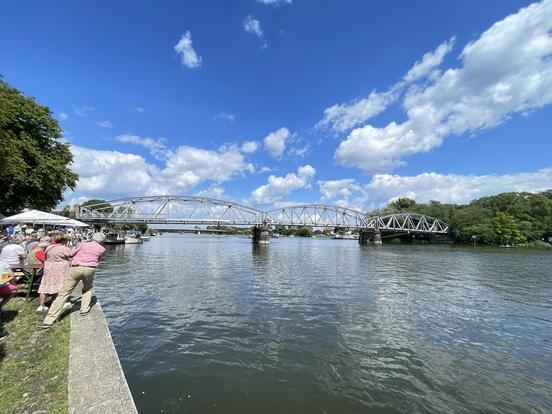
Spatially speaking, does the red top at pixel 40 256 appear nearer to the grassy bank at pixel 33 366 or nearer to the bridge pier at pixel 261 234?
the grassy bank at pixel 33 366

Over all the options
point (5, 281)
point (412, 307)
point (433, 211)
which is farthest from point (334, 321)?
point (433, 211)

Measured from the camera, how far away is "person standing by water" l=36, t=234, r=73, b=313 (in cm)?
1003

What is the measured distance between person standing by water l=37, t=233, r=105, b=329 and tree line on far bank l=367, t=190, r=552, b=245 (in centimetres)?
12702

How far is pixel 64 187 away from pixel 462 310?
1720 inches

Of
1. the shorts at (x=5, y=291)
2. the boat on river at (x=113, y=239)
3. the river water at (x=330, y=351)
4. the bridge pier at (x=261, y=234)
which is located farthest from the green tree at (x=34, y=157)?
the bridge pier at (x=261, y=234)

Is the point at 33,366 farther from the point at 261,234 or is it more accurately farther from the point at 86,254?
the point at 261,234

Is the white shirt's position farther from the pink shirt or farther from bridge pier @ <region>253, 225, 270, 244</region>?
bridge pier @ <region>253, 225, 270, 244</region>

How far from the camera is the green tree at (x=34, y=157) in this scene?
3356 cm

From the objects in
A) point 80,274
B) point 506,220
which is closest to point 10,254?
point 80,274

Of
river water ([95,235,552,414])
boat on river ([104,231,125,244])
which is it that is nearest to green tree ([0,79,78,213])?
river water ([95,235,552,414])

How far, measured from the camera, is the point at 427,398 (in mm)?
7484

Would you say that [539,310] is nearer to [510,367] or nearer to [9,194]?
[510,367]

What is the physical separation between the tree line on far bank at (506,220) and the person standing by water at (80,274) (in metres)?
127

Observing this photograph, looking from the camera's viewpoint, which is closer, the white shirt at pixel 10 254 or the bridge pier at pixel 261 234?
the white shirt at pixel 10 254
